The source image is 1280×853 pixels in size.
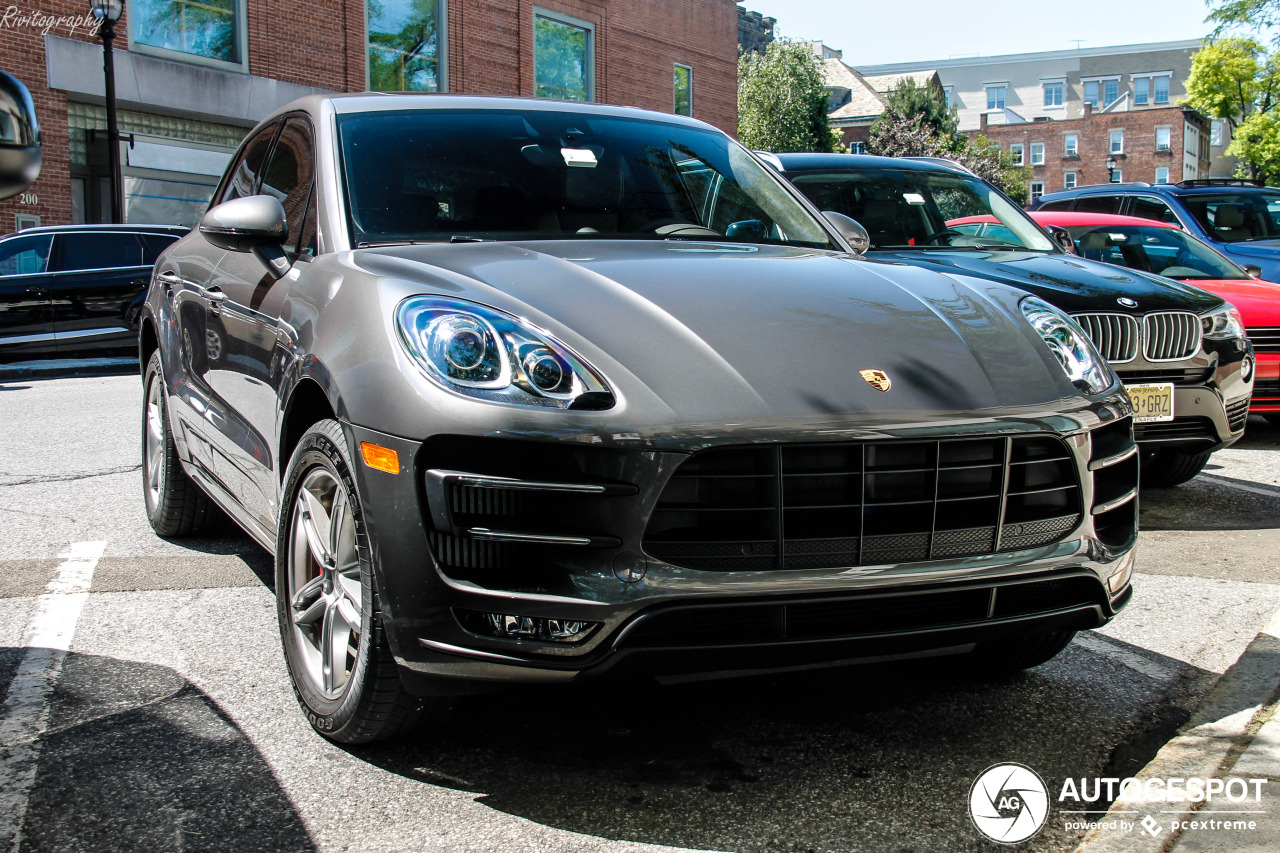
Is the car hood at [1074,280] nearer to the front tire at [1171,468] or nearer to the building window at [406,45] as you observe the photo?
the front tire at [1171,468]

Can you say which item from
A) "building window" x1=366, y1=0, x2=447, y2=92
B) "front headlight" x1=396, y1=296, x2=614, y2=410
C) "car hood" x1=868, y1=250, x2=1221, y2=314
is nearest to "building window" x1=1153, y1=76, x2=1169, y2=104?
"building window" x1=366, y1=0, x2=447, y2=92

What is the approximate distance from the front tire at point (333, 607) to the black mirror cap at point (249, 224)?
0.75 m

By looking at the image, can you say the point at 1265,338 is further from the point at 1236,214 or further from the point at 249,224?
the point at 249,224

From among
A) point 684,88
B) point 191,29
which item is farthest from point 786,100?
point 191,29

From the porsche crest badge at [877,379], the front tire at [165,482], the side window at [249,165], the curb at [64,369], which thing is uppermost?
the side window at [249,165]

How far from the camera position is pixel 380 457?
259 cm

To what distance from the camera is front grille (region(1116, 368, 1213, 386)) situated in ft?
19.5

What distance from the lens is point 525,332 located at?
8.82ft

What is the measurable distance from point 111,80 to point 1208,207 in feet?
48.5

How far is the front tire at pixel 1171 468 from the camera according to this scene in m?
6.58

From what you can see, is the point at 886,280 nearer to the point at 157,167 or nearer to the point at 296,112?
the point at 296,112

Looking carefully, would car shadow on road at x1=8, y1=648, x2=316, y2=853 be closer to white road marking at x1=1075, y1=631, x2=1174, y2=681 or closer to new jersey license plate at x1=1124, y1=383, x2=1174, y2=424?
white road marking at x1=1075, y1=631, x2=1174, y2=681

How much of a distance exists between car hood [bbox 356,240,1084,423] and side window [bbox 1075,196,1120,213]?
991 cm

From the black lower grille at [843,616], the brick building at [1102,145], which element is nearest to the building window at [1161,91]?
the brick building at [1102,145]
